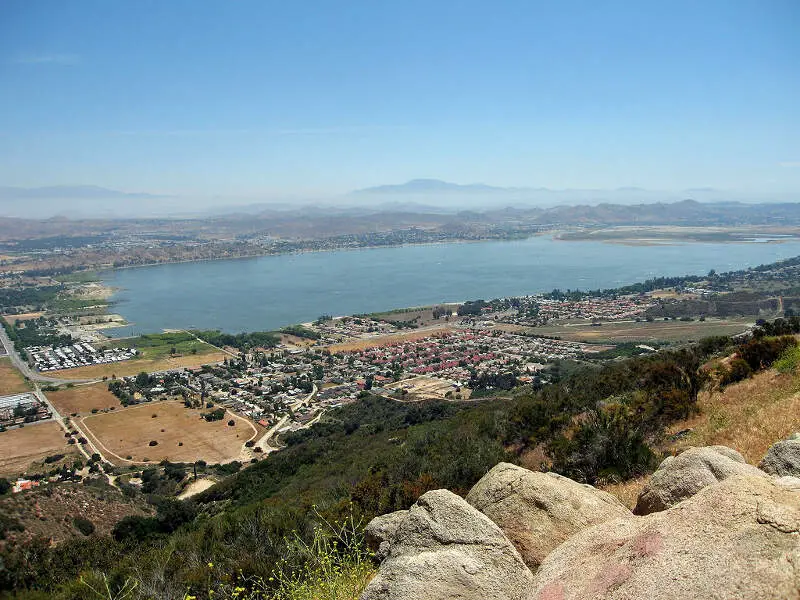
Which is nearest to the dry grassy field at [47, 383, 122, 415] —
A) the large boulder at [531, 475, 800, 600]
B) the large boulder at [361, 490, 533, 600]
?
the large boulder at [361, 490, 533, 600]

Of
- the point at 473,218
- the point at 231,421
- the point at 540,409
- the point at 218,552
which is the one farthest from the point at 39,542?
the point at 473,218

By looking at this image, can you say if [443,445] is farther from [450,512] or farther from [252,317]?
[252,317]

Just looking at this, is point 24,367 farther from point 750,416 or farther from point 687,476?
point 687,476

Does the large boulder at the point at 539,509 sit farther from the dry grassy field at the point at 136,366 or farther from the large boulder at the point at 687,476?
the dry grassy field at the point at 136,366

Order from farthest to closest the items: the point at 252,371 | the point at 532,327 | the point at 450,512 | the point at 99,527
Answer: the point at 532,327 → the point at 252,371 → the point at 99,527 → the point at 450,512

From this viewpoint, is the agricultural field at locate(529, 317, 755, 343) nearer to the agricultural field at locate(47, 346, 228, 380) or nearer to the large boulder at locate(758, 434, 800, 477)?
the agricultural field at locate(47, 346, 228, 380)

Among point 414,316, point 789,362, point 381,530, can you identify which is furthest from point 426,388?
point 381,530

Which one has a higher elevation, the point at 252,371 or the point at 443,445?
the point at 443,445
